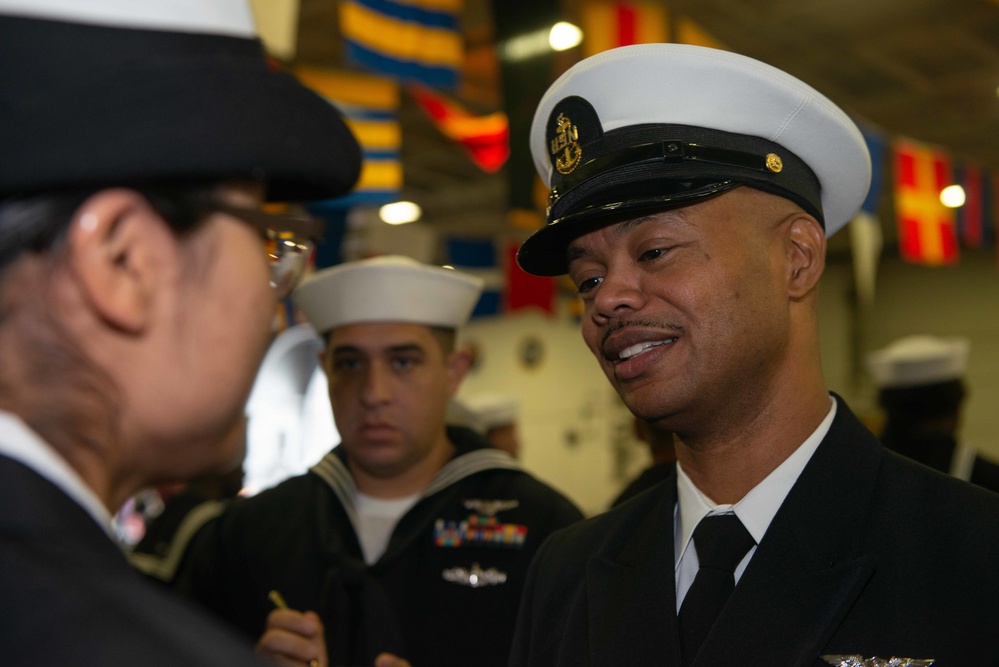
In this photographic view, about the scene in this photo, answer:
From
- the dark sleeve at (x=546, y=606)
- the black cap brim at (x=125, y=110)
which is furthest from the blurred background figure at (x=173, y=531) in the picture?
the black cap brim at (x=125, y=110)

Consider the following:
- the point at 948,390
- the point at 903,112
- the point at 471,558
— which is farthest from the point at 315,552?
the point at 903,112

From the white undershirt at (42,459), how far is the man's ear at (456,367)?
2226 mm

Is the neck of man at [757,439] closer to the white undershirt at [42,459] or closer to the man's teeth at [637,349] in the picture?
the man's teeth at [637,349]

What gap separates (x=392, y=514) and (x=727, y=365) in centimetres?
153

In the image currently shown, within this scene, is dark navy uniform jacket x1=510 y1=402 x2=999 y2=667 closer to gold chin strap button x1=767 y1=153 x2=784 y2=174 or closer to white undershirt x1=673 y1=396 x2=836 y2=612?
white undershirt x1=673 y1=396 x2=836 y2=612

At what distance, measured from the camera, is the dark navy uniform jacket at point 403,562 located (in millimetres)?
2348

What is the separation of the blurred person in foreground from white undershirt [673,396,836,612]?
922 millimetres

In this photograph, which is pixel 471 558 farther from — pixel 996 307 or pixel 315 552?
pixel 996 307

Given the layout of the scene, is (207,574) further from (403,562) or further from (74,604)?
(74,604)

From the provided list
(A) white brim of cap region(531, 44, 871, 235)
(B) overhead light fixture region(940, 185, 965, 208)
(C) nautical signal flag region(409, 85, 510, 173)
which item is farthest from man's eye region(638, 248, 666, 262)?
(B) overhead light fixture region(940, 185, 965, 208)

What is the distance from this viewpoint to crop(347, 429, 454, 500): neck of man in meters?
2.70

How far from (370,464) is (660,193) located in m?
1.51

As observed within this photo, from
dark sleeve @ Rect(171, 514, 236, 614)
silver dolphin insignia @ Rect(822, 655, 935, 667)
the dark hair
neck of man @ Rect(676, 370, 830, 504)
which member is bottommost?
dark sleeve @ Rect(171, 514, 236, 614)

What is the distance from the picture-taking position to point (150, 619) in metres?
0.62
